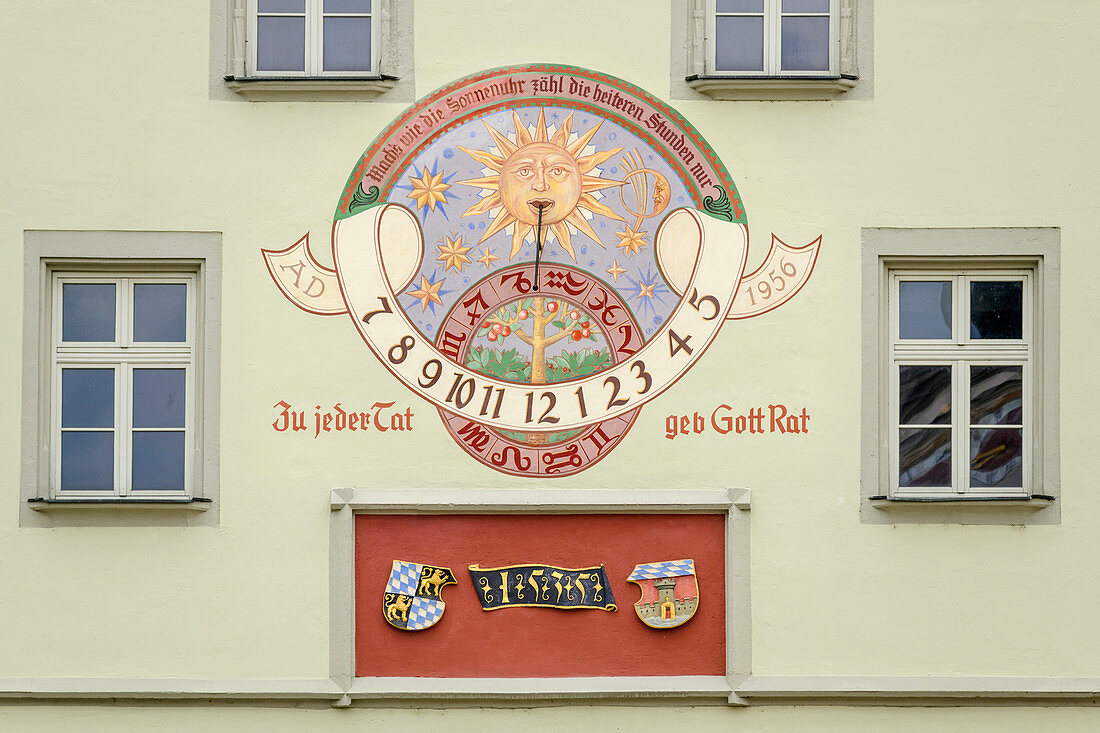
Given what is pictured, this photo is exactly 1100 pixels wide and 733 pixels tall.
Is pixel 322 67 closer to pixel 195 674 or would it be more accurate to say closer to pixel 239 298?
pixel 239 298

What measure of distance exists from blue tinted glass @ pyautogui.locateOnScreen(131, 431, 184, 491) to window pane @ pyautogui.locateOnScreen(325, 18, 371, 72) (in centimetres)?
221

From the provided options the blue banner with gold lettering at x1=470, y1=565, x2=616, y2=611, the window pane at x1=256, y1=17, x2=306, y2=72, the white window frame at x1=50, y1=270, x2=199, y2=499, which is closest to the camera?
the blue banner with gold lettering at x1=470, y1=565, x2=616, y2=611

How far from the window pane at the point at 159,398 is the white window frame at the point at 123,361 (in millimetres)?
30

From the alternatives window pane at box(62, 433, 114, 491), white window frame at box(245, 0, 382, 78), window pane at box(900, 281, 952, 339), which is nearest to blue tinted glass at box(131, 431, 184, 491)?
window pane at box(62, 433, 114, 491)

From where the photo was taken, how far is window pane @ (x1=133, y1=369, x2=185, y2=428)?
8.54 meters

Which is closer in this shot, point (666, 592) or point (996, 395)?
point (666, 592)

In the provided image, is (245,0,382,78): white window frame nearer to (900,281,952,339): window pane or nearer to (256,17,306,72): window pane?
(256,17,306,72): window pane

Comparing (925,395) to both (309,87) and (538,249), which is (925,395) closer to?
(538,249)

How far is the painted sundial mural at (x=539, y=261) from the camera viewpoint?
845 centimetres

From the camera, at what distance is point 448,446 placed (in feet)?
27.6

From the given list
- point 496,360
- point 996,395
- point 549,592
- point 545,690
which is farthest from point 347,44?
point 996,395

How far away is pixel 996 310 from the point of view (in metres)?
8.59

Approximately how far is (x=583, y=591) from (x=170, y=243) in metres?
2.91

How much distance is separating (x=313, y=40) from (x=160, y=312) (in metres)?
1.72
